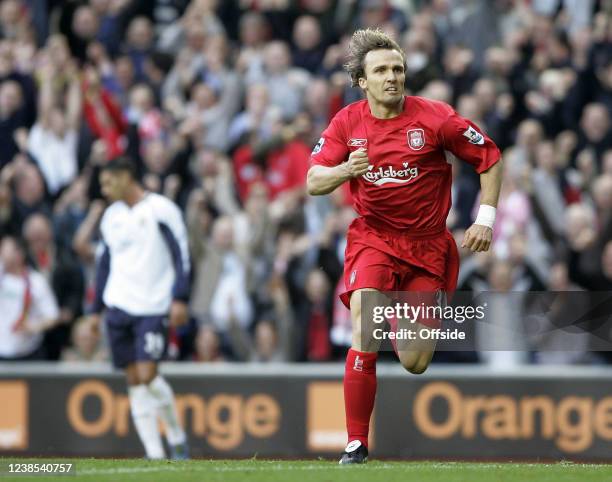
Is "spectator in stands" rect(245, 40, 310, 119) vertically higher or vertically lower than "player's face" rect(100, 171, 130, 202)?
higher

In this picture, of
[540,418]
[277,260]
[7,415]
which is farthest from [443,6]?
[7,415]

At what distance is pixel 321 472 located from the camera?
8391mm

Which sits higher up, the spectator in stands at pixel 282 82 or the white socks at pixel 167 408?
the spectator in stands at pixel 282 82

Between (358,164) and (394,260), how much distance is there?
0.78 metres

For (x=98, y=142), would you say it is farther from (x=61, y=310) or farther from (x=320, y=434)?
(x=320, y=434)

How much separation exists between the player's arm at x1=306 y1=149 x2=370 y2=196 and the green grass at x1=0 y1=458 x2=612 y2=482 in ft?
5.21

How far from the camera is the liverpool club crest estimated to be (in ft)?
29.4

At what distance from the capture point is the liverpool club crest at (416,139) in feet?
29.4

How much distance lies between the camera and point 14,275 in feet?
48.8

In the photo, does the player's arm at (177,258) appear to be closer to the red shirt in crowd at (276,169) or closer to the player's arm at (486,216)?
the player's arm at (486,216)

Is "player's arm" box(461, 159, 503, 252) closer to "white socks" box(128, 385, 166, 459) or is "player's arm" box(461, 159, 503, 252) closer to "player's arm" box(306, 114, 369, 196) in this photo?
"player's arm" box(306, 114, 369, 196)

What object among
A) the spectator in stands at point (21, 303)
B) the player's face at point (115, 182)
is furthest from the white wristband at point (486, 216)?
the spectator in stands at point (21, 303)

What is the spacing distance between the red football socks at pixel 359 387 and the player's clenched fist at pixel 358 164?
1.06 metres
